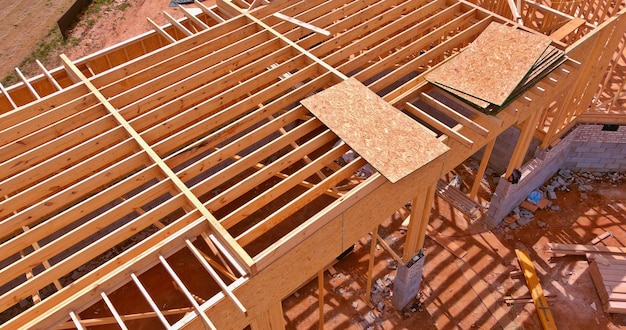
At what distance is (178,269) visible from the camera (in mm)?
12398

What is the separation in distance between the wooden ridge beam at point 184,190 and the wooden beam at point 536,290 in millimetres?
8689

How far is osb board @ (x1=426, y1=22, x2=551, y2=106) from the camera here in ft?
29.6

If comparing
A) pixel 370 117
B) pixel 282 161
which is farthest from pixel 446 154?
pixel 282 161

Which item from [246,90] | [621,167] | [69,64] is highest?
[69,64]

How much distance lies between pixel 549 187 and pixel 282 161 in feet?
34.5

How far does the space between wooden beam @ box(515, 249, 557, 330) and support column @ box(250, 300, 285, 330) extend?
742 cm

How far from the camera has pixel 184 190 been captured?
7133 mm

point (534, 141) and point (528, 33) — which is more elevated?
point (528, 33)

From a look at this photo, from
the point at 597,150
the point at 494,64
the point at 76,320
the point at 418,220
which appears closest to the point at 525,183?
the point at 597,150

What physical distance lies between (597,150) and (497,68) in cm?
681

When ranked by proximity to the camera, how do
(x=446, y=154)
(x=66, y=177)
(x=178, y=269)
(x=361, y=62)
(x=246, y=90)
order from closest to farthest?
1. (x=66, y=177)
2. (x=446, y=154)
3. (x=246, y=90)
4. (x=361, y=62)
5. (x=178, y=269)

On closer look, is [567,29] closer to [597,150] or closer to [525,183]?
[525,183]

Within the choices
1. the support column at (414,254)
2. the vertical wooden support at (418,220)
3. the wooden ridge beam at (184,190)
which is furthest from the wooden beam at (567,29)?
the wooden ridge beam at (184,190)

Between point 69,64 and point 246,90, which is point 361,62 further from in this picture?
point 69,64
